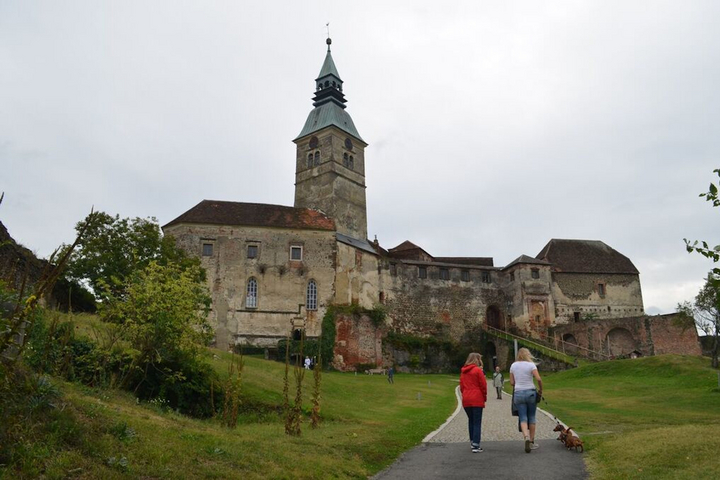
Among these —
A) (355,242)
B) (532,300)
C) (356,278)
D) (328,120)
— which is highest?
(328,120)

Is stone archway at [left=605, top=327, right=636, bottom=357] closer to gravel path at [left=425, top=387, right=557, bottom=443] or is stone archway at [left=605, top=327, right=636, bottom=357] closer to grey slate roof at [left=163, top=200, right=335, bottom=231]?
grey slate roof at [left=163, top=200, right=335, bottom=231]

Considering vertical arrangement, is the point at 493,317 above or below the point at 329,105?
below

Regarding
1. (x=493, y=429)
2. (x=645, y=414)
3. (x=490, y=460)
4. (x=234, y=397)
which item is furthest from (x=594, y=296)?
(x=490, y=460)

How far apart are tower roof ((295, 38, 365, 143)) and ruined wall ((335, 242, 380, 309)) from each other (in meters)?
17.9

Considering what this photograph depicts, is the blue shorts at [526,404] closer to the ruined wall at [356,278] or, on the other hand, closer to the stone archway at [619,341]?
the ruined wall at [356,278]

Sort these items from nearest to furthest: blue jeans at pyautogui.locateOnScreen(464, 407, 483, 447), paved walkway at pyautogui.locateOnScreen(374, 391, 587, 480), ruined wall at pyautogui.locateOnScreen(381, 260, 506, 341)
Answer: paved walkway at pyautogui.locateOnScreen(374, 391, 587, 480) → blue jeans at pyautogui.locateOnScreen(464, 407, 483, 447) → ruined wall at pyautogui.locateOnScreen(381, 260, 506, 341)

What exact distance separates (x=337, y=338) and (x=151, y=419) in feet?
125

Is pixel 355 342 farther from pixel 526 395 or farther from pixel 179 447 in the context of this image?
pixel 179 447

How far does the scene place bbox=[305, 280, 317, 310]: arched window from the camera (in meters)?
50.3

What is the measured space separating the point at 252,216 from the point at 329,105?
22.8 meters

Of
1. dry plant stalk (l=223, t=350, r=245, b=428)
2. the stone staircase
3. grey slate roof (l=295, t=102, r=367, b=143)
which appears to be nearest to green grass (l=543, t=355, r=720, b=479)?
the stone staircase

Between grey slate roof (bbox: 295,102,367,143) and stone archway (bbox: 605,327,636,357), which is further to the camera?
grey slate roof (bbox: 295,102,367,143)

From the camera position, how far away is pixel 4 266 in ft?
74.6

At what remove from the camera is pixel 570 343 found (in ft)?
185
